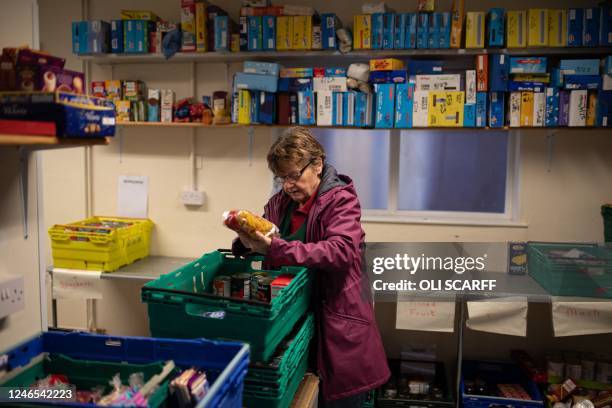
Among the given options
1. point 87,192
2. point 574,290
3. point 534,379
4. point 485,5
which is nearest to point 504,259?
point 574,290

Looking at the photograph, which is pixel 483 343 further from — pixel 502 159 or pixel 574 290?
pixel 502 159

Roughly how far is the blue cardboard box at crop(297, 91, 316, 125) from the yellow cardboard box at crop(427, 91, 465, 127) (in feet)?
2.33

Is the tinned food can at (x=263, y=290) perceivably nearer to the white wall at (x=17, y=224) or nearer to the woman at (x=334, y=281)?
the woman at (x=334, y=281)

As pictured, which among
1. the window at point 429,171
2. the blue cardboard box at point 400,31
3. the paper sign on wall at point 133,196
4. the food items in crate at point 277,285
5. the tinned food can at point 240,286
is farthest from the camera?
the paper sign on wall at point 133,196

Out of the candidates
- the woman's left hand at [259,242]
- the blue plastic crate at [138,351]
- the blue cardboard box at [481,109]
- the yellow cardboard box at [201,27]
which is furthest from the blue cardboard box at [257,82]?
the blue plastic crate at [138,351]

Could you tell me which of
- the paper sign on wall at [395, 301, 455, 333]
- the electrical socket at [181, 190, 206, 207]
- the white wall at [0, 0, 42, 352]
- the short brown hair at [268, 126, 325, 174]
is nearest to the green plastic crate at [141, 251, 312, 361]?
the white wall at [0, 0, 42, 352]

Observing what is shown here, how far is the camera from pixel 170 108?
3475 mm

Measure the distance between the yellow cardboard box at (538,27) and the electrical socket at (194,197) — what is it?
7.70ft

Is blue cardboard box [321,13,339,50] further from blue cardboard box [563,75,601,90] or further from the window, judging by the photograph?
blue cardboard box [563,75,601,90]

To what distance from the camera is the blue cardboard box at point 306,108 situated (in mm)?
3186

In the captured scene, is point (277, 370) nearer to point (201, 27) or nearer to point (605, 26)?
point (201, 27)

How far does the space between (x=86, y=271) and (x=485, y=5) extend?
306cm

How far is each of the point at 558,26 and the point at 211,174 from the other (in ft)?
7.84

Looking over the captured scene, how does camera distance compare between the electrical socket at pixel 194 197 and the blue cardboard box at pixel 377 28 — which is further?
the electrical socket at pixel 194 197
